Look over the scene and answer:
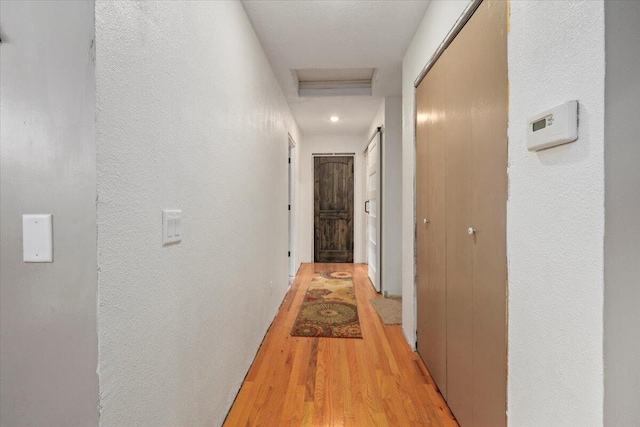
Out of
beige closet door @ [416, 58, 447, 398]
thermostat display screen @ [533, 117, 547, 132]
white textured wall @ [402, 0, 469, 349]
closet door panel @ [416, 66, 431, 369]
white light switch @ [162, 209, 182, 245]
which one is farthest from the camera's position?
closet door panel @ [416, 66, 431, 369]

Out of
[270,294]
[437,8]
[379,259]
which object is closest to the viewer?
[437,8]

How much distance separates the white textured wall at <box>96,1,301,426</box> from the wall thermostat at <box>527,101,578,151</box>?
1.14 m

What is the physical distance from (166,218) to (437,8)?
186 cm

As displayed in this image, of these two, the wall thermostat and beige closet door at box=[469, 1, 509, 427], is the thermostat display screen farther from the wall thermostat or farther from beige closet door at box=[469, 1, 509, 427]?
beige closet door at box=[469, 1, 509, 427]

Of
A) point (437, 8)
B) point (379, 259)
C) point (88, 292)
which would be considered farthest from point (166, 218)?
point (379, 259)

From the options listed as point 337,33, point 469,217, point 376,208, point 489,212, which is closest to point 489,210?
point 489,212

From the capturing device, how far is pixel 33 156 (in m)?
0.70

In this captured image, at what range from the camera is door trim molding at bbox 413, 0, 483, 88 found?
1328 millimetres

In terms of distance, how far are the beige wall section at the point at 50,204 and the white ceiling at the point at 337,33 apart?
1.51 meters

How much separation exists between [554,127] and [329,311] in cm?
268

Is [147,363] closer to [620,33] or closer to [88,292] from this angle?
[88,292]

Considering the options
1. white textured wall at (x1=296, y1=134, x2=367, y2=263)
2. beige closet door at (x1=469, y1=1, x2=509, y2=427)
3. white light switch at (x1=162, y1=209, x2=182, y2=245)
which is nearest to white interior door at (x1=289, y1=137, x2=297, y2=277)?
white textured wall at (x1=296, y1=134, x2=367, y2=263)

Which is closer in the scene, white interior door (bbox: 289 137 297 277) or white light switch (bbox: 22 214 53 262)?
white light switch (bbox: 22 214 53 262)

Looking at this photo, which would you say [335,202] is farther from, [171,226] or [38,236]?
[38,236]
